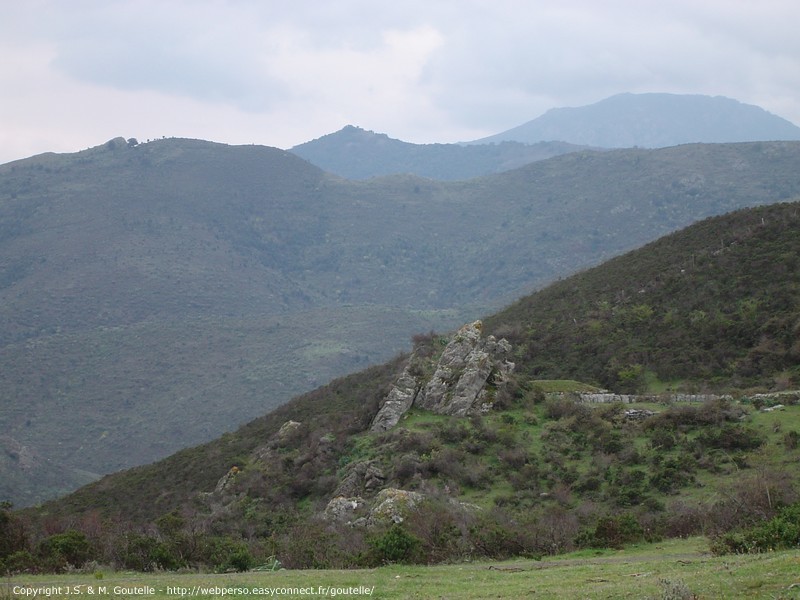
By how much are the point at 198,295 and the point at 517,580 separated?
151087 mm

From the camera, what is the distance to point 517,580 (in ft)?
44.3

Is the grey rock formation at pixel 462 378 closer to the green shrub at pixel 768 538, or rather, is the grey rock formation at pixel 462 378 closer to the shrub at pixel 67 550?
the shrub at pixel 67 550

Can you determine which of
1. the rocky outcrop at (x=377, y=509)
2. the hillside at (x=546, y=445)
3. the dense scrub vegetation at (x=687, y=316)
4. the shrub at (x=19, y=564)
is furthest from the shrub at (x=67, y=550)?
the dense scrub vegetation at (x=687, y=316)

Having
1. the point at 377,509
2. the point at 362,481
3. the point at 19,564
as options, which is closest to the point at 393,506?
the point at 377,509

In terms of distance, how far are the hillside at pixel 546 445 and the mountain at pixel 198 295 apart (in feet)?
130

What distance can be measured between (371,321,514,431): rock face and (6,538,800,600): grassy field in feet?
43.6

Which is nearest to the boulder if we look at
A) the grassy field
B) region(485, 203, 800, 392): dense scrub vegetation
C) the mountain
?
the grassy field

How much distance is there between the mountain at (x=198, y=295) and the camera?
3967 inches

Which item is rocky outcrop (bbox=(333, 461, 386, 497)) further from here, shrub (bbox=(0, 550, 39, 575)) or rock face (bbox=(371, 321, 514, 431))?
shrub (bbox=(0, 550, 39, 575))

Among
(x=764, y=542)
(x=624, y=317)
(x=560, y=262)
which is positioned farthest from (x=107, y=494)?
(x=560, y=262)

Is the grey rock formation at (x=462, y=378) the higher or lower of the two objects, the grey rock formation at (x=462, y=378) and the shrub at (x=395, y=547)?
the higher

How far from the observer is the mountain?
101 metres

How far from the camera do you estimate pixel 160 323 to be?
139 metres

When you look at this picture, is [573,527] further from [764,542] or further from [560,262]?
[560,262]
